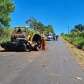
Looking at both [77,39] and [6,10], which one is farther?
[77,39]

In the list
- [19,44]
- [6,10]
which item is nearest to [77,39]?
[6,10]

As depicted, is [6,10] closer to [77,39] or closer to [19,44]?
[77,39]

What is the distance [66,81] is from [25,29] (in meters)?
23.0

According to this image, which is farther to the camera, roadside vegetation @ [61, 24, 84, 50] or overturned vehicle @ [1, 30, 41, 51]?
roadside vegetation @ [61, 24, 84, 50]

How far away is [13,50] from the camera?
32.4 metres

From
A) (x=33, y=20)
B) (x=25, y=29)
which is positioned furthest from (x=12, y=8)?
(x=33, y=20)

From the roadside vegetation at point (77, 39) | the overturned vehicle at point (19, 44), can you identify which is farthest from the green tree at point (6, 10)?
the overturned vehicle at point (19, 44)

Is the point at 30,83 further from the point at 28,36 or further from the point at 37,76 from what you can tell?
the point at 28,36

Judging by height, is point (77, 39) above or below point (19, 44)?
above

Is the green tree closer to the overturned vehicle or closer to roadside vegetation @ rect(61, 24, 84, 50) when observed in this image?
roadside vegetation @ rect(61, 24, 84, 50)

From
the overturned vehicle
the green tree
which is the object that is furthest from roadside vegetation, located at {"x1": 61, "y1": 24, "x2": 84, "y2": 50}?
the green tree

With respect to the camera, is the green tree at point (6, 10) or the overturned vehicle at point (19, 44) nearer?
the overturned vehicle at point (19, 44)

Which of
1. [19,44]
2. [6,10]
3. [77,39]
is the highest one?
[6,10]

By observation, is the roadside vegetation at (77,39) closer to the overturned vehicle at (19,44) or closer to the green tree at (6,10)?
the overturned vehicle at (19,44)
